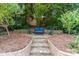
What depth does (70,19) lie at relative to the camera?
3311 mm

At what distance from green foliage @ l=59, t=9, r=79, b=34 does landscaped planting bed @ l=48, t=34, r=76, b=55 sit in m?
0.10

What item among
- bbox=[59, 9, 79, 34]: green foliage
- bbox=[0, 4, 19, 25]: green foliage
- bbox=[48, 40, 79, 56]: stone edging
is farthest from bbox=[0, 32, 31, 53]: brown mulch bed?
bbox=[59, 9, 79, 34]: green foliage

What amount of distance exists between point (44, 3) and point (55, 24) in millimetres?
294

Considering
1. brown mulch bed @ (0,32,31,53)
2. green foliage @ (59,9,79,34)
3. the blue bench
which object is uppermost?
green foliage @ (59,9,79,34)

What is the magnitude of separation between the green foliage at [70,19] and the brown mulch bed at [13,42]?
→ 19.3 inches

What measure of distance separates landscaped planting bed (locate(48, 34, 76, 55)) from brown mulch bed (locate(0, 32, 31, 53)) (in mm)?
303

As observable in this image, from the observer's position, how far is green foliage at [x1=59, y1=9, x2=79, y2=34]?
3.30 m

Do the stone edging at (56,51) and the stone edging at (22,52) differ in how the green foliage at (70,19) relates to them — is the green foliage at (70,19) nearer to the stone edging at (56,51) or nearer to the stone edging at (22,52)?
the stone edging at (56,51)

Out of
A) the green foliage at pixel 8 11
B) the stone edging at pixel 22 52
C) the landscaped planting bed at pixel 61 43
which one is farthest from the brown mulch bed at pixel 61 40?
the green foliage at pixel 8 11

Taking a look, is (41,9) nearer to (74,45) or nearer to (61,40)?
(61,40)

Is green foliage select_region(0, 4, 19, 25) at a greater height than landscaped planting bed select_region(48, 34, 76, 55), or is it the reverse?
green foliage select_region(0, 4, 19, 25)

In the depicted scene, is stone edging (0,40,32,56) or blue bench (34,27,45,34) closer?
stone edging (0,40,32,56)

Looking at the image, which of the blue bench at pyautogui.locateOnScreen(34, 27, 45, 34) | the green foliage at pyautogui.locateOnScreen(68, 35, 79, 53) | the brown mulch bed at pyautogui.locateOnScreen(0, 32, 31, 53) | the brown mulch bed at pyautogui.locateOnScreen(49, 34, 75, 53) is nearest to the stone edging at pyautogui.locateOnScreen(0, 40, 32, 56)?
the brown mulch bed at pyautogui.locateOnScreen(0, 32, 31, 53)

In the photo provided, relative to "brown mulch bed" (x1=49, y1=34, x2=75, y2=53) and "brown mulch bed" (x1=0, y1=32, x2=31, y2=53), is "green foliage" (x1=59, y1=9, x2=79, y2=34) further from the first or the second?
"brown mulch bed" (x1=0, y1=32, x2=31, y2=53)
